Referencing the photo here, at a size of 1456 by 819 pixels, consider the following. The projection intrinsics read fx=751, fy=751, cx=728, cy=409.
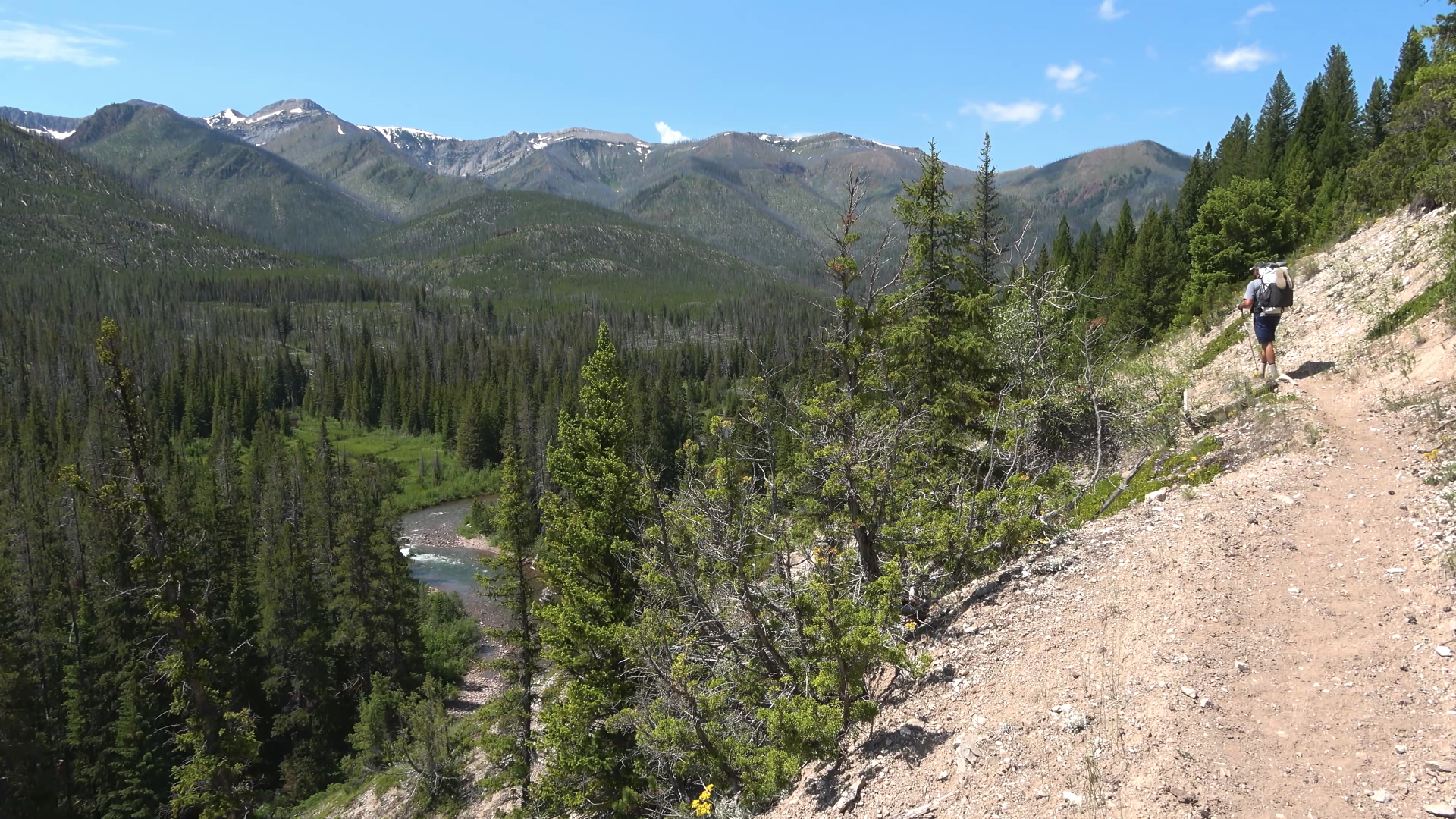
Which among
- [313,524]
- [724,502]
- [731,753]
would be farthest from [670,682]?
[313,524]

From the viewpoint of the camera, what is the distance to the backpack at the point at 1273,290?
14.1 metres

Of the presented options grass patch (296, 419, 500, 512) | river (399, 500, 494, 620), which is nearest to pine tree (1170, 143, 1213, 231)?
river (399, 500, 494, 620)

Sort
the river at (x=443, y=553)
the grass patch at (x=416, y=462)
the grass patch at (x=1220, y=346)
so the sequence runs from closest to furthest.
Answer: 1. the grass patch at (x=1220, y=346)
2. the river at (x=443, y=553)
3. the grass patch at (x=416, y=462)

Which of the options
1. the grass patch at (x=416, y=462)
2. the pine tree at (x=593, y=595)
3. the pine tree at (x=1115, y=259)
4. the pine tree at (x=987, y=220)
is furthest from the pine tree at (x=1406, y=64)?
the grass patch at (x=416, y=462)

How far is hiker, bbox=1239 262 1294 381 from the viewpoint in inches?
555

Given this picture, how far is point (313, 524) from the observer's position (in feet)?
143

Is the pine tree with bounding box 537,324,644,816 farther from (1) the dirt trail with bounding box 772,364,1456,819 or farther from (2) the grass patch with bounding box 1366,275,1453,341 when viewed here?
(2) the grass patch with bounding box 1366,275,1453,341

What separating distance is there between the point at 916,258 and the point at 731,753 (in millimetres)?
10670

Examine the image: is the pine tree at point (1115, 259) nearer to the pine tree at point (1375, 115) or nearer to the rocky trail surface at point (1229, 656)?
the pine tree at point (1375, 115)

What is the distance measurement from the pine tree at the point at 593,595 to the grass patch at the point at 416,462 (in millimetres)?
58518

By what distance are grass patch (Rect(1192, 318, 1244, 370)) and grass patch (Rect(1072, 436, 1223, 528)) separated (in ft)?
23.9

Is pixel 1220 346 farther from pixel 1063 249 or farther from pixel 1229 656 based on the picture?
pixel 1063 249

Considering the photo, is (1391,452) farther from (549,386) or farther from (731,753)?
(549,386)

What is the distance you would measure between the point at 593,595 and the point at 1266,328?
553 inches
